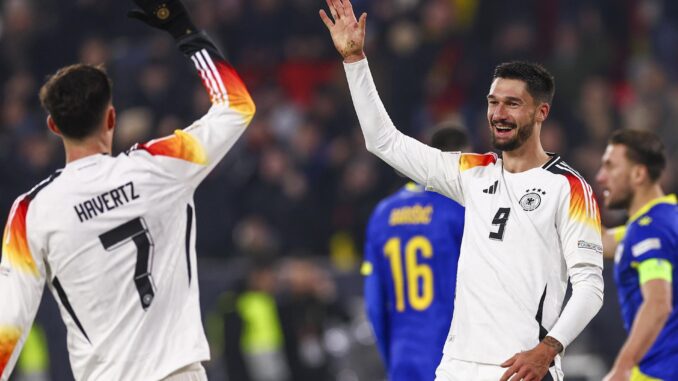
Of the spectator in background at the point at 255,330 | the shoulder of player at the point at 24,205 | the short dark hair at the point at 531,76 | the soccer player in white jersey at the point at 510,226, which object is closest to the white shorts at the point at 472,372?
the soccer player in white jersey at the point at 510,226

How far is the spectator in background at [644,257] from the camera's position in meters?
7.29

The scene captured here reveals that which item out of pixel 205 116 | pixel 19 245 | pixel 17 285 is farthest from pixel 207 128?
pixel 17 285

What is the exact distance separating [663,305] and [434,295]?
1.67m

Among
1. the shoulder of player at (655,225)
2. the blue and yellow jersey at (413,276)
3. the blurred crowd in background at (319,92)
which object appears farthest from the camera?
the blurred crowd in background at (319,92)

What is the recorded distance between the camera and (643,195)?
805 centimetres

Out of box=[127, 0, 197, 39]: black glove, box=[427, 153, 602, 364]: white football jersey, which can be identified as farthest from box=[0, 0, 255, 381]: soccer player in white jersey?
box=[427, 153, 602, 364]: white football jersey

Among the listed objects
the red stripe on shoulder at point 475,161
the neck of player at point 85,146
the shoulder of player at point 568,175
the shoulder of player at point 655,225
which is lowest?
the shoulder of player at point 655,225

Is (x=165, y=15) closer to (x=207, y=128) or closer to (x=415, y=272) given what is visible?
(x=207, y=128)

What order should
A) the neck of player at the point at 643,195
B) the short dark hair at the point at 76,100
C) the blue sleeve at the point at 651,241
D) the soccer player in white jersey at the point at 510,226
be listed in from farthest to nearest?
1. the neck of player at the point at 643,195
2. the blue sleeve at the point at 651,241
3. the short dark hair at the point at 76,100
4. the soccer player in white jersey at the point at 510,226

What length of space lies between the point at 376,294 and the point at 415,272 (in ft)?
1.40

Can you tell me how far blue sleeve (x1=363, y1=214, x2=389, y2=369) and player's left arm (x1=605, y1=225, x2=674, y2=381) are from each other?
188 centimetres

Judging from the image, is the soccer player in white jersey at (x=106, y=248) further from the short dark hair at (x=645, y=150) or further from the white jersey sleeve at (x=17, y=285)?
the short dark hair at (x=645, y=150)

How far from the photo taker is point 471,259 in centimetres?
607

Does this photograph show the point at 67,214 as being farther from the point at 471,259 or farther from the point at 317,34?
the point at 317,34
